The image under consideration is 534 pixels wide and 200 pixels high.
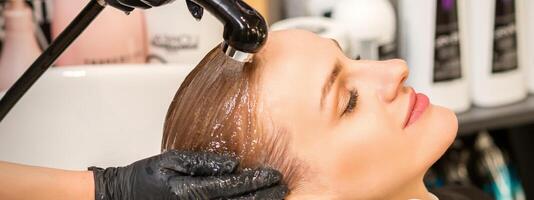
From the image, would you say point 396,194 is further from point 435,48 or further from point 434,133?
point 435,48

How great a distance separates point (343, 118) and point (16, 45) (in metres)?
0.65

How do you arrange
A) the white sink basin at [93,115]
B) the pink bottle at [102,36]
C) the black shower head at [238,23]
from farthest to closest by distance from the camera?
the pink bottle at [102,36], the white sink basin at [93,115], the black shower head at [238,23]

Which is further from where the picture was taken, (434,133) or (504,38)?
(504,38)

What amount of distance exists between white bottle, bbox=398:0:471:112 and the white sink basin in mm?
411

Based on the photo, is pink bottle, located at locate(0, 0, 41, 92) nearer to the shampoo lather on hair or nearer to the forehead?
the forehead

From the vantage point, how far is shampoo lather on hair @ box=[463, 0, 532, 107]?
1453 millimetres

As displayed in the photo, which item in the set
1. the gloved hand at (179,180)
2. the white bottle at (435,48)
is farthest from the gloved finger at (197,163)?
the white bottle at (435,48)

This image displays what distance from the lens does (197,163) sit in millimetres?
809

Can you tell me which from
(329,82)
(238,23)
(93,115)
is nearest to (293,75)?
(329,82)

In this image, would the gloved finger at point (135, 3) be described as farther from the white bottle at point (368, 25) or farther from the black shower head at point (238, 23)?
the white bottle at point (368, 25)

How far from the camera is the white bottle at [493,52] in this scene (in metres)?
1.45

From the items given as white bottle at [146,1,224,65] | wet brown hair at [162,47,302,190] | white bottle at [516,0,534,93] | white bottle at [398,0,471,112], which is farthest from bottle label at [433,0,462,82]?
wet brown hair at [162,47,302,190]

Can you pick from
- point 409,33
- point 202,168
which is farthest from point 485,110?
point 202,168

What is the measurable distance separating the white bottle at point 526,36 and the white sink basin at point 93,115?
63 cm
